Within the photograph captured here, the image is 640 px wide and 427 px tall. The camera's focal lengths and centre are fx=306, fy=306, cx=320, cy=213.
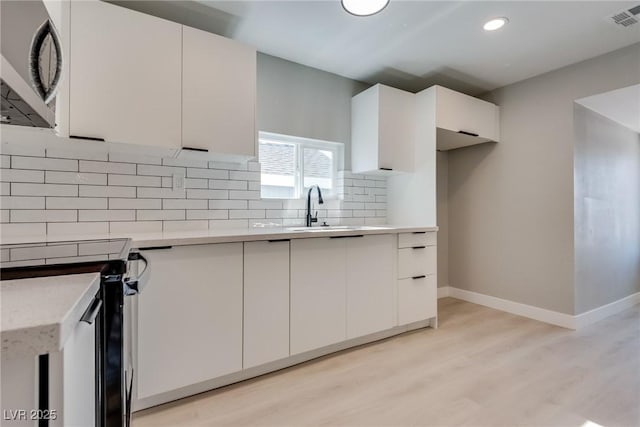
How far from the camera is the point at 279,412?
157cm

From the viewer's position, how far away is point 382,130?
276 centimetres

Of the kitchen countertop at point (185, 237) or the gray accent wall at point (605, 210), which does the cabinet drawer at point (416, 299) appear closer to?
the kitchen countertop at point (185, 237)

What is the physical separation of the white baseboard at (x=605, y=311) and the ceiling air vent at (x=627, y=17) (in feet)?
7.60

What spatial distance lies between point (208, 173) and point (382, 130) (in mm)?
1546

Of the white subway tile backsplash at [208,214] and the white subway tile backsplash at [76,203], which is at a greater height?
the white subway tile backsplash at [76,203]

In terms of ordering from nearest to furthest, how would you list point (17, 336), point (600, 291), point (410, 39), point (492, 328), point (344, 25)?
point (17, 336) < point (344, 25) < point (410, 39) < point (492, 328) < point (600, 291)

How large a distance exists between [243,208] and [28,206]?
4.09ft

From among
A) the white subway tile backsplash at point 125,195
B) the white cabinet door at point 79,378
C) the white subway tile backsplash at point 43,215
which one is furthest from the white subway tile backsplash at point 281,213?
the white cabinet door at point 79,378

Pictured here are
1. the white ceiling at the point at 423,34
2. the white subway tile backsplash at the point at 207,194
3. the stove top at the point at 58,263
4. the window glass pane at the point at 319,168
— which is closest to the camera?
the stove top at the point at 58,263

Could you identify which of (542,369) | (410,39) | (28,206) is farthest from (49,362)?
(410,39)

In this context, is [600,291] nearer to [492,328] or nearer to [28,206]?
→ [492,328]

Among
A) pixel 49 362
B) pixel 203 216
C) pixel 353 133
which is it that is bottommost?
pixel 49 362

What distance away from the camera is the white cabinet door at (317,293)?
1970mm

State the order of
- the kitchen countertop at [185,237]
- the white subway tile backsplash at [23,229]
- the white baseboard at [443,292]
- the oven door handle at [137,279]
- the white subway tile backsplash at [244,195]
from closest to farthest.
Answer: the oven door handle at [137,279] < the kitchen countertop at [185,237] < the white subway tile backsplash at [23,229] < the white subway tile backsplash at [244,195] < the white baseboard at [443,292]
